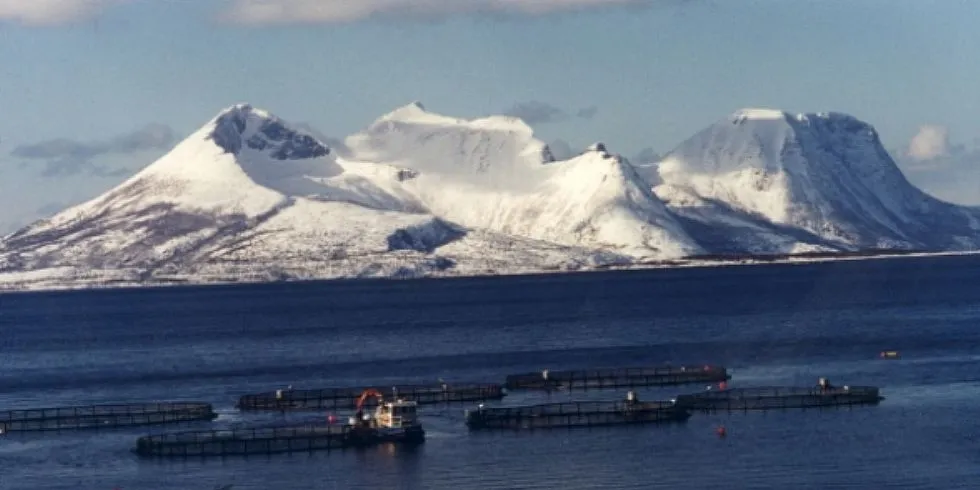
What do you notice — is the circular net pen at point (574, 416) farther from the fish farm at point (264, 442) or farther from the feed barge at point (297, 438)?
the fish farm at point (264, 442)

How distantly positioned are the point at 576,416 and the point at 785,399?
42.8 feet

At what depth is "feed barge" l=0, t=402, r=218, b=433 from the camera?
118m

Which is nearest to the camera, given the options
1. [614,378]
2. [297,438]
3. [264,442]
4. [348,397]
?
[264,442]

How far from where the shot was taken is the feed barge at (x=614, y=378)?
131 metres

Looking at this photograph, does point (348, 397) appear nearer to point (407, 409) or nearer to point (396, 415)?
point (407, 409)

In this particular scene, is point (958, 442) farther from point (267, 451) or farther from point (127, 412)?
point (127, 412)

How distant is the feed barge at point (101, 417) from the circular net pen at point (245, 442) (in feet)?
36.7

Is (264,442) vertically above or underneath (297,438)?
underneath

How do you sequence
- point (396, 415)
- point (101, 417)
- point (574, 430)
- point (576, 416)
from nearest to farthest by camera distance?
point (396, 415) < point (574, 430) < point (576, 416) < point (101, 417)

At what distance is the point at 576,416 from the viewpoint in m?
111

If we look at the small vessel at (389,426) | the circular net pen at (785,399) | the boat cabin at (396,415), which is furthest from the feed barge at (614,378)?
the small vessel at (389,426)

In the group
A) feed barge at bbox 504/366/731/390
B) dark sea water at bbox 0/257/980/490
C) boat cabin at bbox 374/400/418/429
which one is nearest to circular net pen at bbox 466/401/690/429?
dark sea water at bbox 0/257/980/490

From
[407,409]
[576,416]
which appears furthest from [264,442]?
[576,416]

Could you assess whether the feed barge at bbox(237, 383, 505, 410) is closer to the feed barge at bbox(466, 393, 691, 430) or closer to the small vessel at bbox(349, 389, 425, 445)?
the feed barge at bbox(466, 393, 691, 430)
